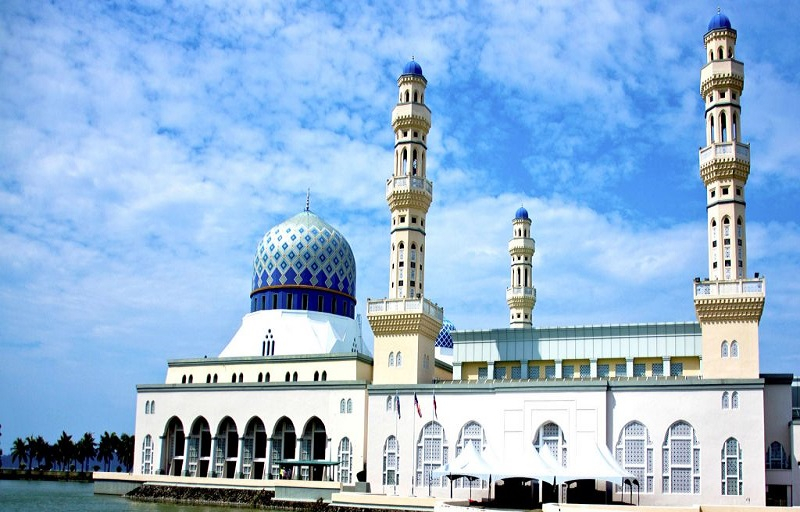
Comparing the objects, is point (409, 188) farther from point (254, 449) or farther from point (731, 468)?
point (731, 468)

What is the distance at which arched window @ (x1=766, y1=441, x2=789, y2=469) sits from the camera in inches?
1551

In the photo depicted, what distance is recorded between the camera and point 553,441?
40.5m

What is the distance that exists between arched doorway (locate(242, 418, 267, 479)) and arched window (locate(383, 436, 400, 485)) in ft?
27.0

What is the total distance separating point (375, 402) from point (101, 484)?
18587 mm

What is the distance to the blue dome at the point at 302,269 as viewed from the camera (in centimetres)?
5597

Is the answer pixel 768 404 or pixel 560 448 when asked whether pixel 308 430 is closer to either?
pixel 560 448

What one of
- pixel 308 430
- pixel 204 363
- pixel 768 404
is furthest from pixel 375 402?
pixel 768 404

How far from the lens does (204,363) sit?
53.8 m

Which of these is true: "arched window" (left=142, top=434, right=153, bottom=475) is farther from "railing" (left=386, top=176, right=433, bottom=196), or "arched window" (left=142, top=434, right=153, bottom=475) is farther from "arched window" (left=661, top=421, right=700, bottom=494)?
"arched window" (left=661, top=421, right=700, bottom=494)

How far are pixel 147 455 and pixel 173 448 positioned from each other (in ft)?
4.90

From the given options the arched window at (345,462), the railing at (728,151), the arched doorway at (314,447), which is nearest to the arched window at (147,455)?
the arched doorway at (314,447)

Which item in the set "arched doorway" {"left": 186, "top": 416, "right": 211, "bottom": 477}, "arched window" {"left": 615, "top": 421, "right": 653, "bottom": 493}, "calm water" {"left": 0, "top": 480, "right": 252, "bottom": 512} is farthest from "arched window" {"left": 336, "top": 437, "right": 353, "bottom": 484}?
"arched window" {"left": 615, "top": 421, "right": 653, "bottom": 493}

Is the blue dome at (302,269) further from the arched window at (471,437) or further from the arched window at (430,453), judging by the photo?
the arched window at (471,437)

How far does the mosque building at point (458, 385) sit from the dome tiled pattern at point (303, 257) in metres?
0.12
